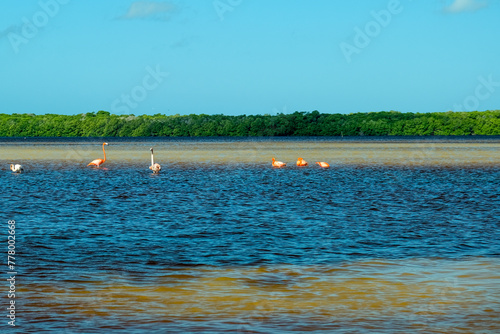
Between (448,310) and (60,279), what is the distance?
21.8 ft

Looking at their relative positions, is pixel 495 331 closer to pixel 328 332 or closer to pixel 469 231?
A: pixel 328 332

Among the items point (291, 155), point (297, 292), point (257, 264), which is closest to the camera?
point (297, 292)

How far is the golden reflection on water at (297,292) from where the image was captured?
11289mm

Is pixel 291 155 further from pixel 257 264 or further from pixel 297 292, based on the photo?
pixel 297 292

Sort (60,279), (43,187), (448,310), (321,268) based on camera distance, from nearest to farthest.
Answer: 1. (448,310)
2. (60,279)
3. (321,268)
4. (43,187)

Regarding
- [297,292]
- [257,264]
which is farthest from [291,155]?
[297,292]

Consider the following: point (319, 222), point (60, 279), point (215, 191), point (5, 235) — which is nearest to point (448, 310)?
point (60, 279)

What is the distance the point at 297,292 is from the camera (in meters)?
12.4

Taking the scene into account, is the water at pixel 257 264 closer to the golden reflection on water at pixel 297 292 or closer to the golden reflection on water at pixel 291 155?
the golden reflection on water at pixel 297 292

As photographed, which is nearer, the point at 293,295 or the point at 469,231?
the point at 293,295

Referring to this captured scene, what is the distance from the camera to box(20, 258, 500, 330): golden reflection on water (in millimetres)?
11289

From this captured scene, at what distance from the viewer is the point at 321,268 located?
14.4 meters

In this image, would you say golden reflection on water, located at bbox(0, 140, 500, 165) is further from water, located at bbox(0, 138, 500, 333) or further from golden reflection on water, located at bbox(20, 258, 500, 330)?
golden reflection on water, located at bbox(20, 258, 500, 330)

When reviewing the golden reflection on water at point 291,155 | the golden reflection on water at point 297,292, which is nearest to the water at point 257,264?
the golden reflection on water at point 297,292
